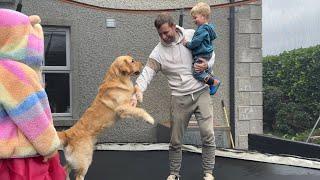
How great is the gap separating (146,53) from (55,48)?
1163 mm

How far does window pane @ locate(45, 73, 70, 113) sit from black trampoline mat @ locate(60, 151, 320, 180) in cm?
142

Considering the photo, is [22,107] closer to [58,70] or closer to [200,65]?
[200,65]

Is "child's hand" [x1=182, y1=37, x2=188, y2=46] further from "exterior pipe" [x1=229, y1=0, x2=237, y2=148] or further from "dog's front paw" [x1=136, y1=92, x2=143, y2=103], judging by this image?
"exterior pipe" [x1=229, y1=0, x2=237, y2=148]

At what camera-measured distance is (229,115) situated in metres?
6.29

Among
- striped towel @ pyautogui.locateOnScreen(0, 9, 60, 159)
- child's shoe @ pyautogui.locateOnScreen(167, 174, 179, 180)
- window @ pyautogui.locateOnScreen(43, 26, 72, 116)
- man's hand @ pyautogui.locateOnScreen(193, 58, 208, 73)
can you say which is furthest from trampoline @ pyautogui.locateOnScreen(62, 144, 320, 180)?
striped towel @ pyautogui.locateOnScreen(0, 9, 60, 159)

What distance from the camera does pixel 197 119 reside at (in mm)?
3408

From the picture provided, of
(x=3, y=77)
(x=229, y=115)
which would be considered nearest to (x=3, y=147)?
(x=3, y=77)

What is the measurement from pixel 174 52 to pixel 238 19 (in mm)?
3082

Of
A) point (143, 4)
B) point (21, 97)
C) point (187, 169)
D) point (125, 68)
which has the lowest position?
point (187, 169)

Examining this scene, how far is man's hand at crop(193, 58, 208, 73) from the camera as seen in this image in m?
3.28

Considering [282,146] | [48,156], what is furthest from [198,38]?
[282,146]

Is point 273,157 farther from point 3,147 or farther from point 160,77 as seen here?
point 3,147

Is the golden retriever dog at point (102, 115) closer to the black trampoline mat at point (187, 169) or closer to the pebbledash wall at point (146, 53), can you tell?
the black trampoline mat at point (187, 169)

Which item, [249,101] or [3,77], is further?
[249,101]
